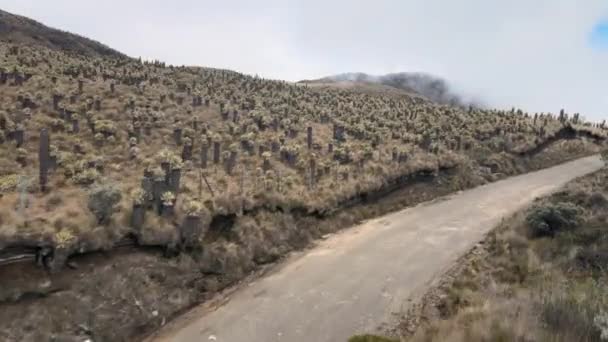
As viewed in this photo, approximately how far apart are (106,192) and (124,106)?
12.7m

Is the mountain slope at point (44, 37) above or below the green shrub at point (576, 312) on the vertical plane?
above

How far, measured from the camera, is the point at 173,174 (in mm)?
15438

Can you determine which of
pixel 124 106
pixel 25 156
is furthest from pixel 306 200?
pixel 124 106

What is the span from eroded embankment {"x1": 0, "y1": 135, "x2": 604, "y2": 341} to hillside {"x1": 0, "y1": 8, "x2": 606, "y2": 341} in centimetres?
3

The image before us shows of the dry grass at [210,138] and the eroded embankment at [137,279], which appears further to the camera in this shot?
the dry grass at [210,138]

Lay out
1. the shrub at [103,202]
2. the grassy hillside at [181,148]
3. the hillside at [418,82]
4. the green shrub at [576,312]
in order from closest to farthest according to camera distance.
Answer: the green shrub at [576,312] < the shrub at [103,202] < the grassy hillside at [181,148] < the hillside at [418,82]

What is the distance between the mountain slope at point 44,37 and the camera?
172ft

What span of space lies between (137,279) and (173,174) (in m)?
4.14

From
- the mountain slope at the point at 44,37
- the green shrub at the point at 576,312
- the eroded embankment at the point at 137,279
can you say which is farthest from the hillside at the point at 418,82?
the green shrub at the point at 576,312

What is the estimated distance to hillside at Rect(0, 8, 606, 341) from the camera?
11.2 meters

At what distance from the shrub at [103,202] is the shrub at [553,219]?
12.4m

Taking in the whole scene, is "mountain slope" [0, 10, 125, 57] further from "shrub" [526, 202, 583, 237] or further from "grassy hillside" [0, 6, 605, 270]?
"shrub" [526, 202, 583, 237]

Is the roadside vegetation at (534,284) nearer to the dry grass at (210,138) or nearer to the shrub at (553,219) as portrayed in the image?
the shrub at (553,219)

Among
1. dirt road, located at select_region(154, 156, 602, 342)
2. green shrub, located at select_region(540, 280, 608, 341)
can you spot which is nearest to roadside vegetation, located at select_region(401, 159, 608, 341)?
green shrub, located at select_region(540, 280, 608, 341)
